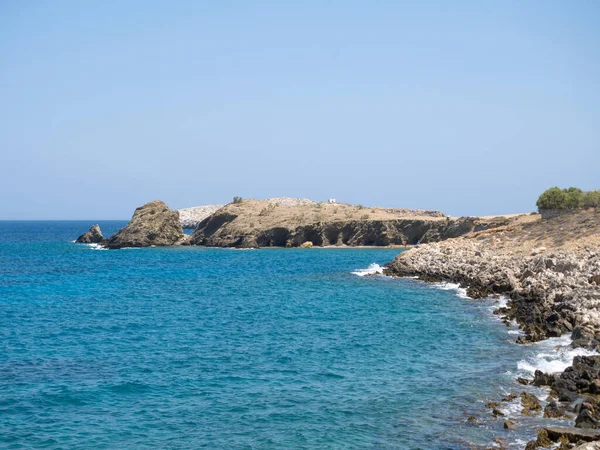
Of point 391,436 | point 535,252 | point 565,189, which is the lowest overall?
point 391,436

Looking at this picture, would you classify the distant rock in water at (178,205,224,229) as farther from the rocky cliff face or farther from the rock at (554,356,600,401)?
the rock at (554,356,600,401)

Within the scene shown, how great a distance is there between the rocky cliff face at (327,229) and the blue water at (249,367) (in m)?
51.2

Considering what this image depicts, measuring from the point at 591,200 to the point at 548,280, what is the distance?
24295 millimetres

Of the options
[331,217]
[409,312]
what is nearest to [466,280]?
[409,312]

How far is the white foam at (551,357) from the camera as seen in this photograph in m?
24.0

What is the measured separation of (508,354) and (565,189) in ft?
139

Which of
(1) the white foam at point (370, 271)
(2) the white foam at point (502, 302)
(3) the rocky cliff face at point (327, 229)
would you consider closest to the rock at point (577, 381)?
(2) the white foam at point (502, 302)

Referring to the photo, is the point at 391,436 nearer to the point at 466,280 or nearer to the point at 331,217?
the point at 466,280

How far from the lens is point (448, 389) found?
22094mm

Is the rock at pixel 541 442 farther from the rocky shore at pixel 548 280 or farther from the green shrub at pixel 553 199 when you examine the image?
the green shrub at pixel 553 199

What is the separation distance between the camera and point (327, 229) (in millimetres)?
104875

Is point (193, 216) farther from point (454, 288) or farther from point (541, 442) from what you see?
point (541, 442)

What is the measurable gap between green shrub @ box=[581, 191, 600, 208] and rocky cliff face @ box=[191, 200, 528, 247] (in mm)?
35167

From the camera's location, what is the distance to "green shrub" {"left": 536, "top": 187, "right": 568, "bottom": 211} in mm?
62175
